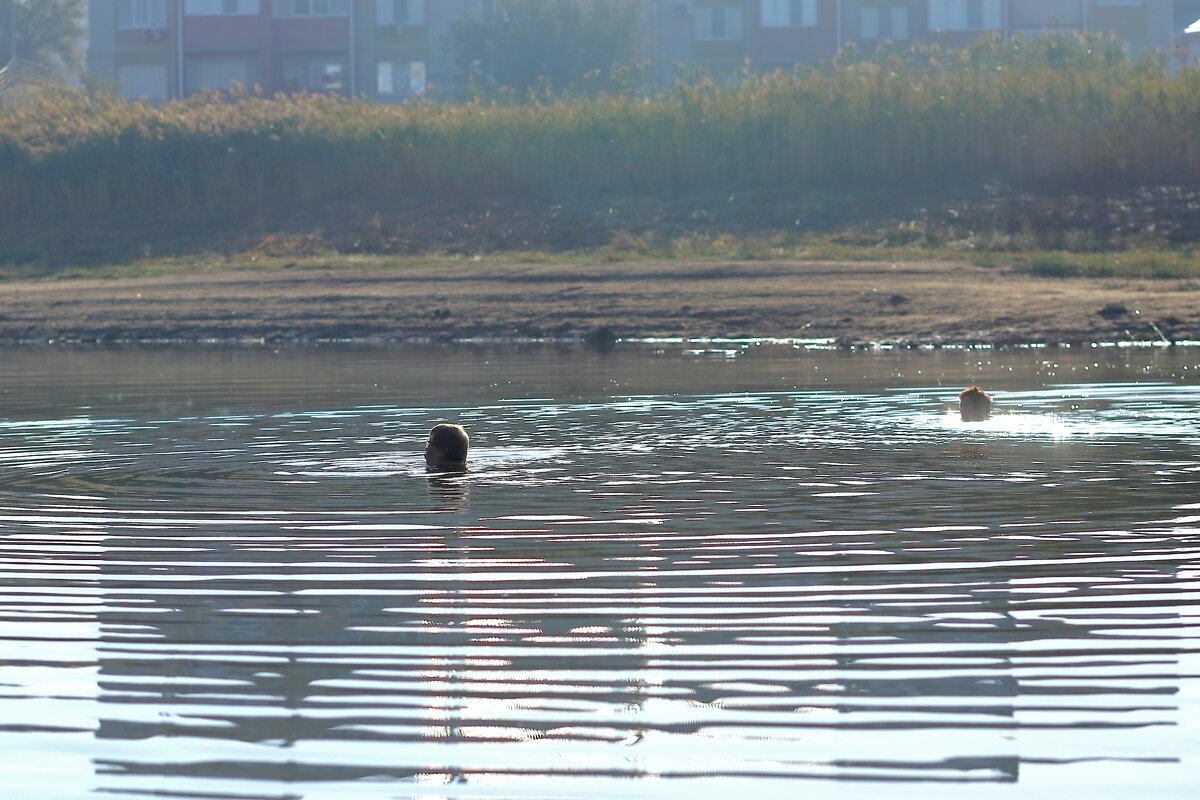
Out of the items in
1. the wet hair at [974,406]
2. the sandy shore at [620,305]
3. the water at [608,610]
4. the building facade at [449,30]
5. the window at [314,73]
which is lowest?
the water at [608,610]

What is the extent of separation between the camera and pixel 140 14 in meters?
74.5

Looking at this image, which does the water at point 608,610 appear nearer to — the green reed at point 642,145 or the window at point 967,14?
the green reed at point 642,145

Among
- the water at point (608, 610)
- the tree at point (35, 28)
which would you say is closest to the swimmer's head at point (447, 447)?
the water at point (608, 610)

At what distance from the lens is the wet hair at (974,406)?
538 inches

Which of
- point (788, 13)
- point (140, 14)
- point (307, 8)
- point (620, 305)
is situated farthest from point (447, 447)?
point (140, 14)

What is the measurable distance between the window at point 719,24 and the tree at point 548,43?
20.5 ft

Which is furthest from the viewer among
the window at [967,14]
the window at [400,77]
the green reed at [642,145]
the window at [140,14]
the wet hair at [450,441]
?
the window at [140,14]

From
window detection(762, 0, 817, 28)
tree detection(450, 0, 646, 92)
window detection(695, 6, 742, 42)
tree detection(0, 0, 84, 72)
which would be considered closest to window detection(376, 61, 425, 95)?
tree detection(450, 0, 646, 92)

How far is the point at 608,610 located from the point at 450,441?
14.5 ft

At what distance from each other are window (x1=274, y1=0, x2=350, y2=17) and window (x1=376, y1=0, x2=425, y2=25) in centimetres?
191

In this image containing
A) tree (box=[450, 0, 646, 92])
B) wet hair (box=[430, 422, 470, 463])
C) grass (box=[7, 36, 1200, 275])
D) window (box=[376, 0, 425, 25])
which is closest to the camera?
wet hair (box=[430, 422, 470, 463])

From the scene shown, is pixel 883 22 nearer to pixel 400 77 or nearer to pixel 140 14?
pixel 400 77

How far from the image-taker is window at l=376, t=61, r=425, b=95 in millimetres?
73750

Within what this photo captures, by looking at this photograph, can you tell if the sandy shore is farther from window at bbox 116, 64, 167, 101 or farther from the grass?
window at bbox 116, 64, 167, 101
